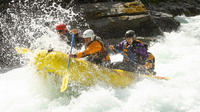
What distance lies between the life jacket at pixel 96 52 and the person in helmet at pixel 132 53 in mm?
567

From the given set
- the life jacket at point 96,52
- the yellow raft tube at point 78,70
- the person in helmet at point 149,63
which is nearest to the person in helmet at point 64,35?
the life jacket at point 96,52

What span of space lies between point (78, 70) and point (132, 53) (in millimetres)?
1561

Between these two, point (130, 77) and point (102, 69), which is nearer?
point (102, 69)

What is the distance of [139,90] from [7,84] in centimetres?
376

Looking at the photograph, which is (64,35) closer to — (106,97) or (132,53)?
(132,53)

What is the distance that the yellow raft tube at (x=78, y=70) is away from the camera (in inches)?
182

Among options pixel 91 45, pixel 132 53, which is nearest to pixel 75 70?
pixel 91 45

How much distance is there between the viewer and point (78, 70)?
4.84 metres

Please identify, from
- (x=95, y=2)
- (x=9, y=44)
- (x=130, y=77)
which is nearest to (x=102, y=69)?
(x=130, y=77)

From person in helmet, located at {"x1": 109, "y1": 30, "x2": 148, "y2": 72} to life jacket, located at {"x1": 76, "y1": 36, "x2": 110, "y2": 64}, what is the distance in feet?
1.86

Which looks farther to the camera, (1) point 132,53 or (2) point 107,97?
(1) point 132,53

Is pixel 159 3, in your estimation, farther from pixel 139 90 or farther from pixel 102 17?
pixel 139 90

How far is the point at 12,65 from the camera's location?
857 centimetres

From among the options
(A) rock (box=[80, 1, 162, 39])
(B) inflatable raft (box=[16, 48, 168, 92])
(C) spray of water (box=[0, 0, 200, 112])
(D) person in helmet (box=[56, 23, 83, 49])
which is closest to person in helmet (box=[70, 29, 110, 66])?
(B) inflatable raft (box=[16, 48, 168, 92])
